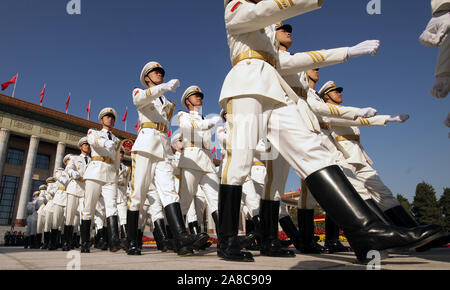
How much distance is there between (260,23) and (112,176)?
4.58 m

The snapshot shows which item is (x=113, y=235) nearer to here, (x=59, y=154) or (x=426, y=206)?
(x=59, y=154)

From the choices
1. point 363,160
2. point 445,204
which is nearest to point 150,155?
point 363,160

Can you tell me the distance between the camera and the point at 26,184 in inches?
1148

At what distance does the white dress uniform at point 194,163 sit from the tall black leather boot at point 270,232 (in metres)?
2.00

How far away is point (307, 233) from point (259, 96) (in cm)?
215

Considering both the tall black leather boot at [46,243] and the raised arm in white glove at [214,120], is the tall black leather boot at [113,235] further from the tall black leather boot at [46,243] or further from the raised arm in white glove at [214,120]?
the tall black leather boot at [46,243]

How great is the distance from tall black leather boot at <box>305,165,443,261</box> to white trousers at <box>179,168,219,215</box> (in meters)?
3.39

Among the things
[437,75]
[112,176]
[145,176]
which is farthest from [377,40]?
[112,176]

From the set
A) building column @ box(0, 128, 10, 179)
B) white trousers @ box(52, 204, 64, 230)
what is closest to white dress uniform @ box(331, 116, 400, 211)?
white trousers @ box(52, 204, 64, 230)

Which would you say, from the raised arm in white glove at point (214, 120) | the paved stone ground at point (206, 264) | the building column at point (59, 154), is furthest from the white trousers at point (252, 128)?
the building column at point (59, 154)

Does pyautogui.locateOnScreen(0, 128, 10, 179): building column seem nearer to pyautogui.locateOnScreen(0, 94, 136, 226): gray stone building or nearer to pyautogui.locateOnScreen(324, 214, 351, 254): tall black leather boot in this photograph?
pyautogui.locateOnScreen(0, 94, 136, 226): gray stone building

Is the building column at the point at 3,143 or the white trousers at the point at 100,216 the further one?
the building column at the point at 3,143

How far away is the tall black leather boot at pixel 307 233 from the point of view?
3805 mm

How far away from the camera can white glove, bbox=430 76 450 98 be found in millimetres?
2457
